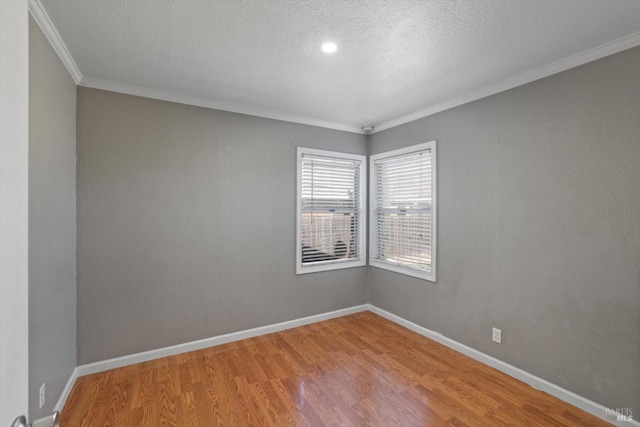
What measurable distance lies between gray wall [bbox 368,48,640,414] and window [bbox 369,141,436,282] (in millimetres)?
163

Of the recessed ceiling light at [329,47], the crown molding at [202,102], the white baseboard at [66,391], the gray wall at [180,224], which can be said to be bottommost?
the white baseboard at [66,391]

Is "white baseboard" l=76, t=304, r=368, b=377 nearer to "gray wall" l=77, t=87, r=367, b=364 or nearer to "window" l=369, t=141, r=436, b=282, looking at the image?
"gray wall" l=77, t=87, r=367, b=364

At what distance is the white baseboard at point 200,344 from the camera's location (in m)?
2.64

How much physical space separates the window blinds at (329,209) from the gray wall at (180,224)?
20cm

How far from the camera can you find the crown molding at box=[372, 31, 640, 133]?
1.97 metres

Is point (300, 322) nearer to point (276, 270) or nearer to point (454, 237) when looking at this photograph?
point (276, 270)

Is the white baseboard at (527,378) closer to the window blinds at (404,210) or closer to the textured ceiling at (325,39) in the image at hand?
the window blinds at (404,210)

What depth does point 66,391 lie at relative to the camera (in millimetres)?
2275

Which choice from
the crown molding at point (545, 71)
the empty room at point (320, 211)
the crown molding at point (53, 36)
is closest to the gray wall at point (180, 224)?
the empty room at point (320, 211)

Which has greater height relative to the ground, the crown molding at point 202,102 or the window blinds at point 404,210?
the crown molding at point 202,102

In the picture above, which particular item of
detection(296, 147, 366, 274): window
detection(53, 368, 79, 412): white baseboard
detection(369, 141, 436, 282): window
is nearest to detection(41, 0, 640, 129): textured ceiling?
detection(369, 141, 436, 282): window

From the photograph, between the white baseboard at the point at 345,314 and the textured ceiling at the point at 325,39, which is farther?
the white baseboard at the point at 345,314

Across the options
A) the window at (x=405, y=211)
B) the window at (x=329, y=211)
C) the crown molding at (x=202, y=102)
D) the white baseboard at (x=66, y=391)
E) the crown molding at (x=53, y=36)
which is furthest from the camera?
the window at (x=329, y=211)

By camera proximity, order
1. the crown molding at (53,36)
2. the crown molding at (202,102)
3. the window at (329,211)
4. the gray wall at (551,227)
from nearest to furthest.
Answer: the crown molding at (53,36) < the gray wall at (551,227) < the crown molding at (202,102) < the window at (329,211)
